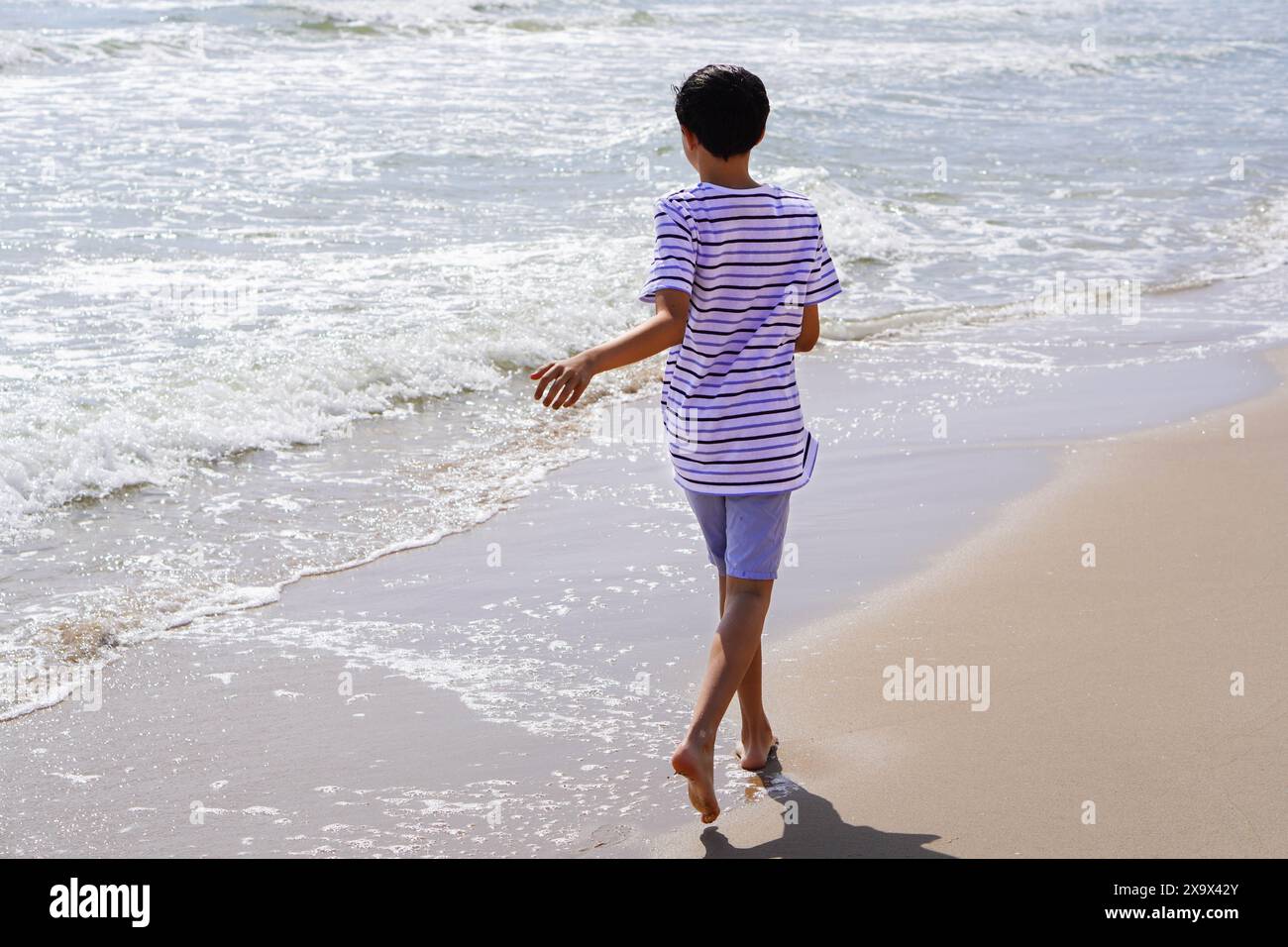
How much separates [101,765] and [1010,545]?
125 inches

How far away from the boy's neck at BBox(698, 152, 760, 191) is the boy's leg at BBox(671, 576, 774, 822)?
896 millimetres

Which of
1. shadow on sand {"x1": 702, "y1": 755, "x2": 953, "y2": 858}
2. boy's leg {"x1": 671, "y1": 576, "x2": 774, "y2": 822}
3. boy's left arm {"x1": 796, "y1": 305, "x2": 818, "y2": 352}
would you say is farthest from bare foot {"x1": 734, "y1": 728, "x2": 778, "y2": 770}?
boy's left arm {"x1": 796, "y1": 305, "x2": 818, "y2": 352}

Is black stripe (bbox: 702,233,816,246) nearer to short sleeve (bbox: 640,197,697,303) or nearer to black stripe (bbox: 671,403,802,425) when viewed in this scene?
short sleeve (bbox: 640,197,697,303)

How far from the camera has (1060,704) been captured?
381 centimetres

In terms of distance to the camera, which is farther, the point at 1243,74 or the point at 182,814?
the point at 1243,74

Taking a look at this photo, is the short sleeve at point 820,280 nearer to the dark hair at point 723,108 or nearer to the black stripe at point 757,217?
the black stripe at point 757,217

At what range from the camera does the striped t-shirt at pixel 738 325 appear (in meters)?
2.98

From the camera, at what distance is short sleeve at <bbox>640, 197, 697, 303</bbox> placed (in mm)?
2914

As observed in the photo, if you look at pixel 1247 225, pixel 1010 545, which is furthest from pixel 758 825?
pixel 1247 225

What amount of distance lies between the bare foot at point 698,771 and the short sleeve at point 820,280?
3.33ft

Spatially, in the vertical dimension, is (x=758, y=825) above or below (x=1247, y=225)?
below
